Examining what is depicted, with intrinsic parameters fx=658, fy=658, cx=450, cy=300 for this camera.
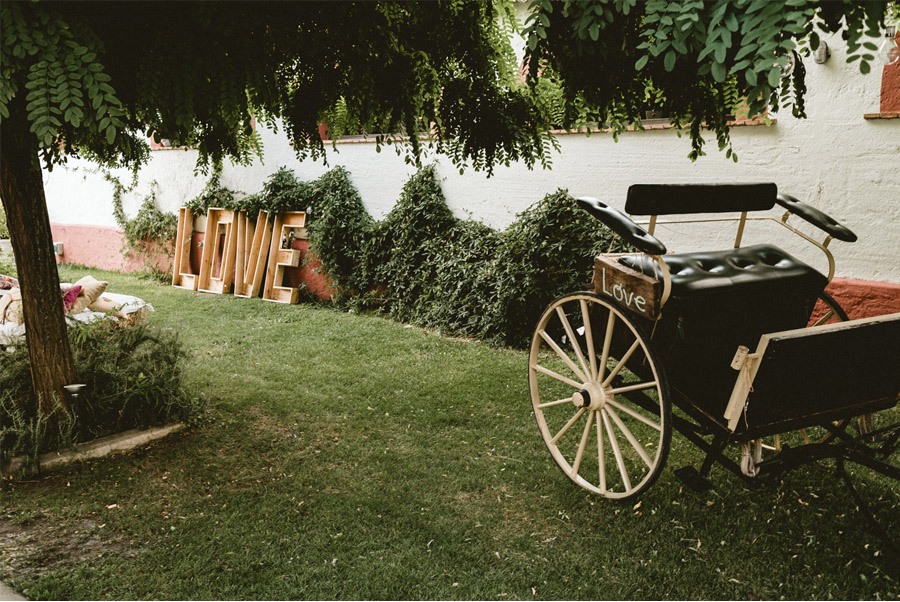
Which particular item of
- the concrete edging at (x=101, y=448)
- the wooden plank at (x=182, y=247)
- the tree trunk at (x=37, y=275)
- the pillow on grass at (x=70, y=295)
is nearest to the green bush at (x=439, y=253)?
the wooden plank at (x=182, y=247)

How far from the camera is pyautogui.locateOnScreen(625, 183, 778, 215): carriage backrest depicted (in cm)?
330

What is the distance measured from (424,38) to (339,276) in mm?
5242

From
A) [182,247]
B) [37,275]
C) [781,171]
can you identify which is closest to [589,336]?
[781,171]

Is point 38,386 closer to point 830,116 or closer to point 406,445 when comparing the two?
point 406,445

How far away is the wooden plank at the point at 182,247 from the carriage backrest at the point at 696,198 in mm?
9731

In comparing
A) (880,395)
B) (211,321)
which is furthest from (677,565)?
(211,321)

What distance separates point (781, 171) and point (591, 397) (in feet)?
11.7

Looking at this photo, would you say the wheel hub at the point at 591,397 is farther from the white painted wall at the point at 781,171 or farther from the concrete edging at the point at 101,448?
the white painted wall at the point at 781,171

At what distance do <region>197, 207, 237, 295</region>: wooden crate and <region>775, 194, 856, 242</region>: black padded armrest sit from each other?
878 cm

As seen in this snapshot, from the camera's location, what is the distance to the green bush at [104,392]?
4.31 m

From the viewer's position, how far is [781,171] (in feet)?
19.7

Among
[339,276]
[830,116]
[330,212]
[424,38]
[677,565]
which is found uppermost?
[424,38]

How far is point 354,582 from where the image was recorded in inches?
121

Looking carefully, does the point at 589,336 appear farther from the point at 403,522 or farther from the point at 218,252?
the point at 218,252
